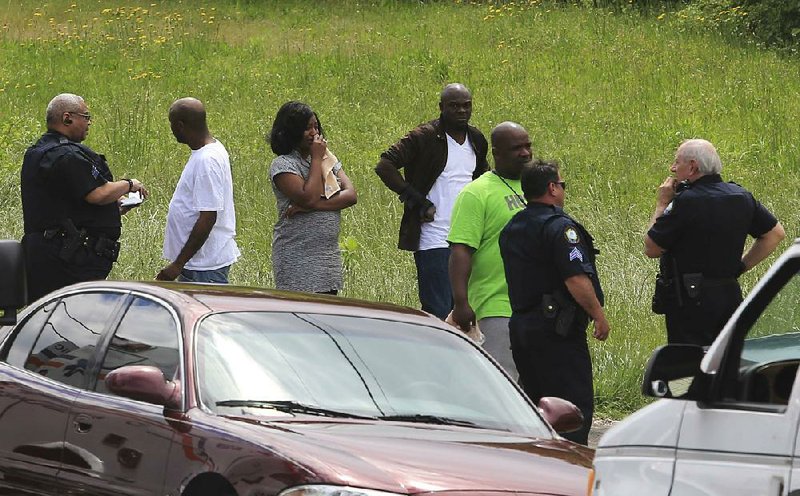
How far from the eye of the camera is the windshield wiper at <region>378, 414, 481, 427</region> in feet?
19.2

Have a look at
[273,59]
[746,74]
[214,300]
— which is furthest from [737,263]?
[273,59]

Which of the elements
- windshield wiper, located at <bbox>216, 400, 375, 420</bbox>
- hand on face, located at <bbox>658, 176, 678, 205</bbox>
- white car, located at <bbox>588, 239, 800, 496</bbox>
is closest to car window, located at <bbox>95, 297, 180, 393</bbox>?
windshield wiper, located at <bbox>216, 400, 375, 420</bbox>

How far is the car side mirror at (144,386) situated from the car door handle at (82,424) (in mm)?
431

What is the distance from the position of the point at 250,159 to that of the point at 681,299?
13.0 meters

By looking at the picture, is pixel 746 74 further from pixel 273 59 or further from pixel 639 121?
pixel 273 59

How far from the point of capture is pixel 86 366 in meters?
6.46

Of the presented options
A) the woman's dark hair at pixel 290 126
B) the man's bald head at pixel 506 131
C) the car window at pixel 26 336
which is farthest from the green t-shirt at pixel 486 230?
the car window at pixel 26 336

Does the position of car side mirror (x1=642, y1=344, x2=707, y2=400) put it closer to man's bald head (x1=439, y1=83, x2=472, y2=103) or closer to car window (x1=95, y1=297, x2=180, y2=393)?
car window (x1=95, y1=297, x2=180, y2=393)

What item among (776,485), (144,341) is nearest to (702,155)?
(144,341)

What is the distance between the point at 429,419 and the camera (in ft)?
19.5

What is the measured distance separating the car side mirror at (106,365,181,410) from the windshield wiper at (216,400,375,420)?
0.56ft

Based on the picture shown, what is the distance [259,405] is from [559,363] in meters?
2.46

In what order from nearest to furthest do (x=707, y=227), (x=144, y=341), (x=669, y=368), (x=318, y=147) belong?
1. (x=669, y=368)
2. (x=144, y=341)
3. (x=707, y=227)
4. (x=318, y=147)

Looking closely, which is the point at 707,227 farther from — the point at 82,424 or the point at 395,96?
the point at 395,96
